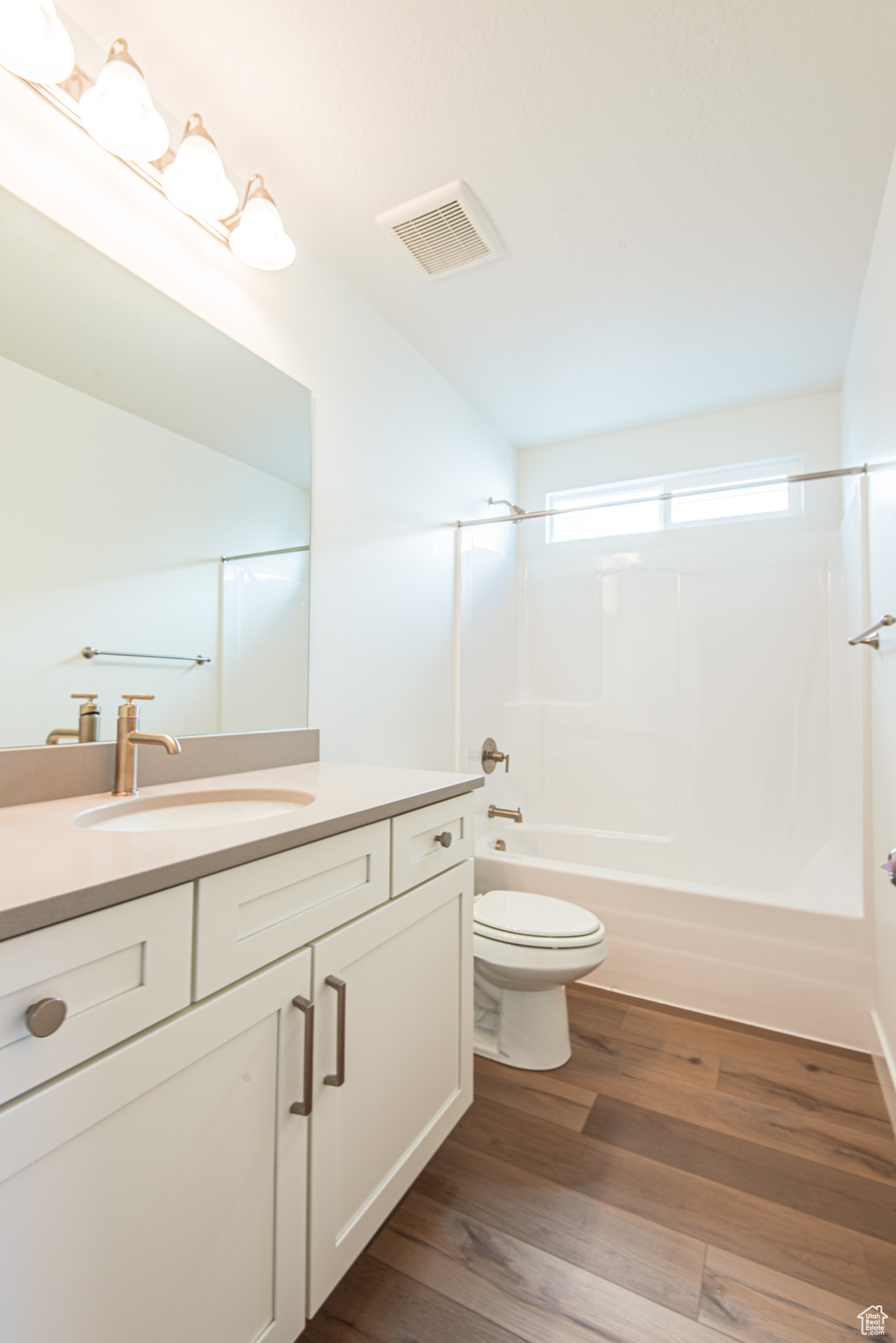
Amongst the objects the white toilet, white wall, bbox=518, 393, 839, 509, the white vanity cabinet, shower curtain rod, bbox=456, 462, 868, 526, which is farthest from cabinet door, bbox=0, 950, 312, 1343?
white wall, bbox=518, 393, 839, 509

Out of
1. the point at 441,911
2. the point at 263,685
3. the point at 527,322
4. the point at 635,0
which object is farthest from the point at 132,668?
the point at 527,322

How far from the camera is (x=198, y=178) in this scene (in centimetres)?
127

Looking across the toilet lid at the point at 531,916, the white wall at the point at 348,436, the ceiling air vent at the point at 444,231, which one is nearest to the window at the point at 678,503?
the white wall at the point at 348,436

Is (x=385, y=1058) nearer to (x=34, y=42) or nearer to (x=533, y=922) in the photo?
(x=533, y=922)

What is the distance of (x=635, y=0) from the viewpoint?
3.80 feet

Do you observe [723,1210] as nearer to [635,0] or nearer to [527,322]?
[635,0]

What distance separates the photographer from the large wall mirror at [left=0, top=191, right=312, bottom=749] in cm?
108

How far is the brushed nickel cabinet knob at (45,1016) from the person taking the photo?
551 mm

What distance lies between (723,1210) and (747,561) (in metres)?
2.24

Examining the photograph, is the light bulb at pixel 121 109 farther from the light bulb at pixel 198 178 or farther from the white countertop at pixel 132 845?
the white countertop at pixel 132 845

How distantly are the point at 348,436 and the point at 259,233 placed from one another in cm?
61

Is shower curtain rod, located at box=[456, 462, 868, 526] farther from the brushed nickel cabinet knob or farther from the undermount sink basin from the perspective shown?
the brushed nickel cabinet knob

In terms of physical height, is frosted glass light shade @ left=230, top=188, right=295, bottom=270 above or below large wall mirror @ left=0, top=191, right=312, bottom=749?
above

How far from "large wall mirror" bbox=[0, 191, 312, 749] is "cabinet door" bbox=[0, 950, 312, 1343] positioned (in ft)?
2.13
